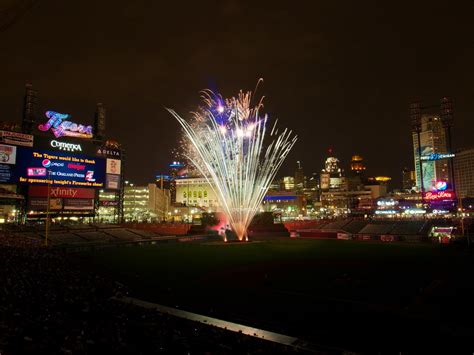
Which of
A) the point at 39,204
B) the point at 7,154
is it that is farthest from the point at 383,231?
the point at 7,154

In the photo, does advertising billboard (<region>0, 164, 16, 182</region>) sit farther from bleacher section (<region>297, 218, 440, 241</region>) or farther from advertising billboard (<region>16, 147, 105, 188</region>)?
bleacher section (<region>297, 218, 440, 241</region>)

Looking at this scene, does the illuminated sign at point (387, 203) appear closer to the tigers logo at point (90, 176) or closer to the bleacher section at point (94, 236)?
the bleacher section at point (94, 236)

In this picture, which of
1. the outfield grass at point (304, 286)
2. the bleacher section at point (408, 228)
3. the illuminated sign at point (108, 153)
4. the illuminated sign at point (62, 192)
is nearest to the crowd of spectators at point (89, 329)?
the outfield grass at point (304, 286)

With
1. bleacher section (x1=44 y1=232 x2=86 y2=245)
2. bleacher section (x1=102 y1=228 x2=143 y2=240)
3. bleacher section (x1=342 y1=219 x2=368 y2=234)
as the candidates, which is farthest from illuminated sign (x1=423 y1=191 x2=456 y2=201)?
bleacher section (x1=44 y1=232 x2=86 y2=245)

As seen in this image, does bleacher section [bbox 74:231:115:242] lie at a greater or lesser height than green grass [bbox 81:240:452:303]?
greater

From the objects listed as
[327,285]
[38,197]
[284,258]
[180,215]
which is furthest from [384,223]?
[180,215]
